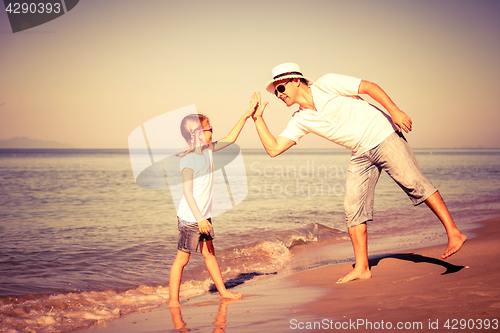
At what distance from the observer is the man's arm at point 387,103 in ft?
10.1

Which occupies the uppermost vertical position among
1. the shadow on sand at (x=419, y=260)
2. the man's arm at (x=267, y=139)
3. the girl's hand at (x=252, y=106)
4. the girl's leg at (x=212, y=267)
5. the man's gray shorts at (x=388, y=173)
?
the girl's hand at (x=252, y=106)

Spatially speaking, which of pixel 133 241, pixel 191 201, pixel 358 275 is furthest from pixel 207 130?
pixel 133 241

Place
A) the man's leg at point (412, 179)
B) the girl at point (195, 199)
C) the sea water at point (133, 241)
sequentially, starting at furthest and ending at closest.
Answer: the sea water at point (133, 241)
the girl at point (195, 199)
the man's leg at point (412, 179)

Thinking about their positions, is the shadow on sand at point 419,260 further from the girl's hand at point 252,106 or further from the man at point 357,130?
the girl's hand at point 252,106

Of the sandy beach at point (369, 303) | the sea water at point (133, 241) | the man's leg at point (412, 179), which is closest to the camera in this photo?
the sandy beach at point (369, 303)

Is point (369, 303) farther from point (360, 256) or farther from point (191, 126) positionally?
point (191, 126)

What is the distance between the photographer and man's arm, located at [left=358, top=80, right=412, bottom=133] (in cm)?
307

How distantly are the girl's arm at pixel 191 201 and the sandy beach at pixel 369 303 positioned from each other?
76 centimetres

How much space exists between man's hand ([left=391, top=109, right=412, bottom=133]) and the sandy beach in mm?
1313

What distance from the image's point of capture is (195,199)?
3629 mm

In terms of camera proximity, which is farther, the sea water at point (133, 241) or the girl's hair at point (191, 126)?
the sea water at point (133, 241)

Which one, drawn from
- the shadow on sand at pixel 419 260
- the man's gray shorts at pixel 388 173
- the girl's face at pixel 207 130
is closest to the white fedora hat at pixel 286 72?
the girl's face at pixel 207 130

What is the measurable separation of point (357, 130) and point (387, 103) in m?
0.35

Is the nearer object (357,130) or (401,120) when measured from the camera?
(401,120)
